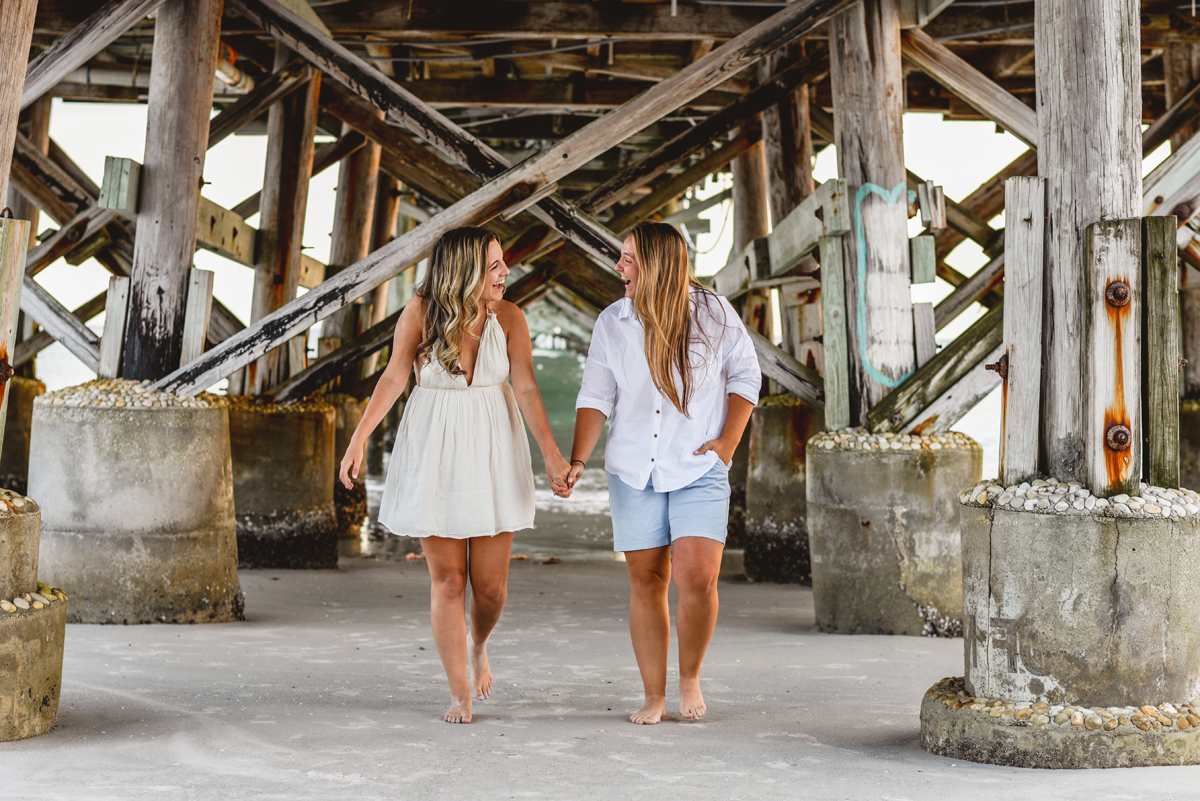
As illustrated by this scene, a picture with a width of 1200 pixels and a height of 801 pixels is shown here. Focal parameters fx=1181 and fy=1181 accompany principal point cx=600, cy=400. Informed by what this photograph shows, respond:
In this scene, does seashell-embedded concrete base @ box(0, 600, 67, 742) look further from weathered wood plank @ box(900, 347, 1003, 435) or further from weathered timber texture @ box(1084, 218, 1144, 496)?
weathered wood plank @ box(900, 347, 1003, 435)

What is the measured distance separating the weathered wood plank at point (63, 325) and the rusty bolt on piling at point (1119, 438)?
525 centimetres

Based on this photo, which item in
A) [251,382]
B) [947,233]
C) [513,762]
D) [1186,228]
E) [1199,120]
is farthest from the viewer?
[947,233]

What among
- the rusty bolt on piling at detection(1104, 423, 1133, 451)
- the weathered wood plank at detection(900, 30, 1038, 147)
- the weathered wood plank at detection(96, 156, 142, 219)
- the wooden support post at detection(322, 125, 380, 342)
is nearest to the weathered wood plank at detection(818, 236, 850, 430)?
the weathered wood plank at detection(900, 30, 1038, 147)

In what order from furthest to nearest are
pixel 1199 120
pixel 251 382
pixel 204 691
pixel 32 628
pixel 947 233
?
pixel 947 233 < pixel 251 382 < pixel 1199 120 < pixel 204 691 < pixel 32 628

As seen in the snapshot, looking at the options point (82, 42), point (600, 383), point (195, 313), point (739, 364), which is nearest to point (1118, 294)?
point (739, 364)

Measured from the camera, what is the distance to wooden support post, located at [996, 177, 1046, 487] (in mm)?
3227

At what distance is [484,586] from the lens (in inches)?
144

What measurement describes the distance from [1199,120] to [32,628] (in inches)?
284

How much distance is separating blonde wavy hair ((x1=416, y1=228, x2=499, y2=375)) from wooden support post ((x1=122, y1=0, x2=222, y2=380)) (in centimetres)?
261

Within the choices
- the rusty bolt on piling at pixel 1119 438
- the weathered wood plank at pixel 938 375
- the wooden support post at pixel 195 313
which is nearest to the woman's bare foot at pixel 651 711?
the rusty bolt on piling at pixel 1119 438

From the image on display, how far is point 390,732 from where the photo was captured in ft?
11.1

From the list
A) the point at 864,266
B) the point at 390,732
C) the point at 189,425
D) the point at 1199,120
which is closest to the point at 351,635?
the point at 189,425

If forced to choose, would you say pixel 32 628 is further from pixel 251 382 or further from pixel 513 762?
pixel 251 382

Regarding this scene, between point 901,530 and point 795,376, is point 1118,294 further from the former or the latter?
point 795,376
